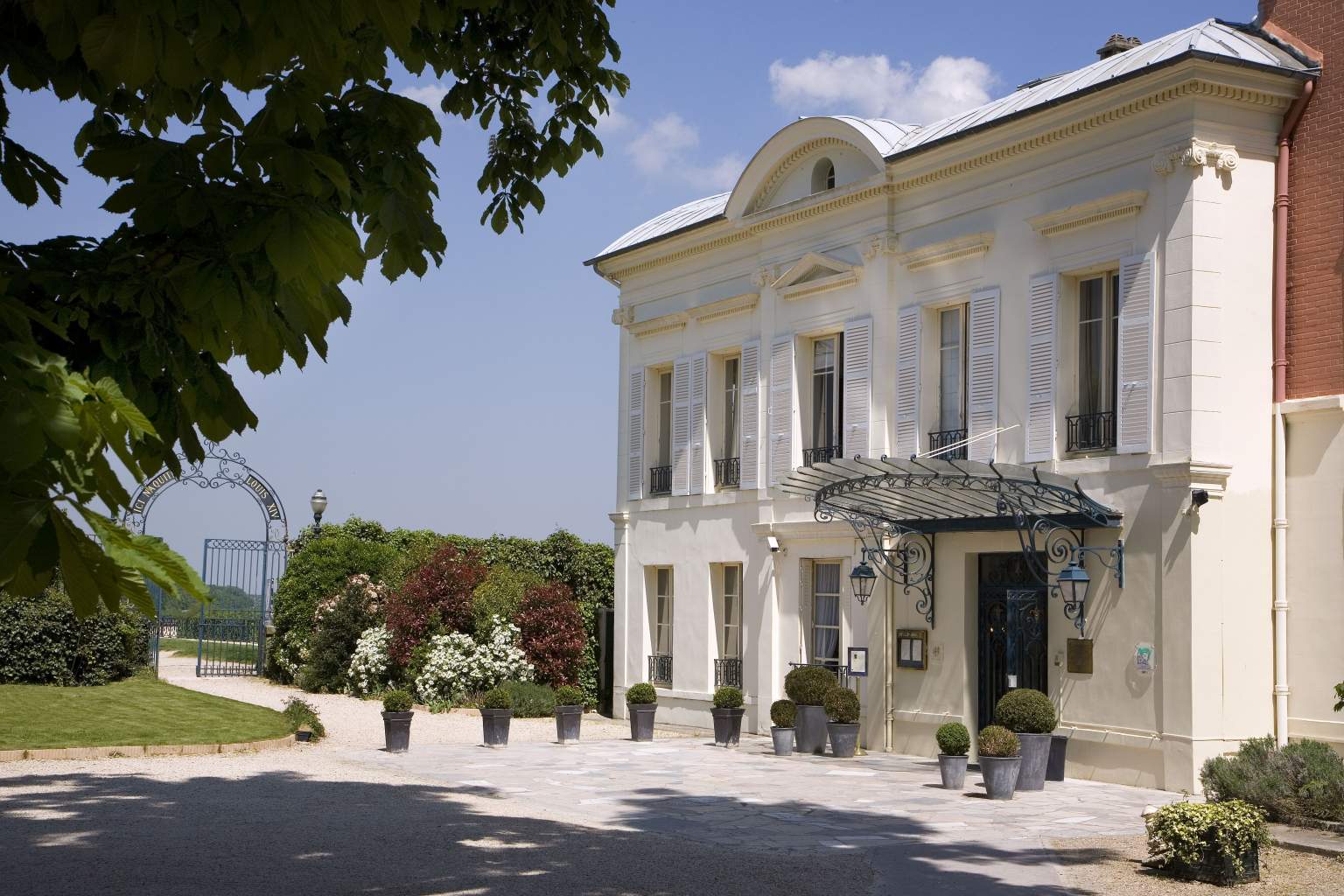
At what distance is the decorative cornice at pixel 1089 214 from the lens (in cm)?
1510

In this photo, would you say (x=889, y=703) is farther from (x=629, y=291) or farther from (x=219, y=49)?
(x=219, y=49)

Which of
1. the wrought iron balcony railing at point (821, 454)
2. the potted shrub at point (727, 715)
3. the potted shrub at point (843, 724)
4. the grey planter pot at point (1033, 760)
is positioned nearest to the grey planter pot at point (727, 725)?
the potted shrub at point (727, 715)

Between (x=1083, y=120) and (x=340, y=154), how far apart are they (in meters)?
12.5

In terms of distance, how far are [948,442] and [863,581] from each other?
229cm

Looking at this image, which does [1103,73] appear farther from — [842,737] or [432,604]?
[432,604]

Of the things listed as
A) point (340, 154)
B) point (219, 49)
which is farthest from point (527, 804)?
point (219, 49)

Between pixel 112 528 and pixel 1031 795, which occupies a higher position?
pixel 112 528

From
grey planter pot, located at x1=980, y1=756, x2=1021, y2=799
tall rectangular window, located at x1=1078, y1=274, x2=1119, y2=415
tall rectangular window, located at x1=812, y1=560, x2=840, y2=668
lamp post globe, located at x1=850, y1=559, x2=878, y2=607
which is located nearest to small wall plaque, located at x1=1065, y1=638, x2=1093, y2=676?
grey planter pot, located at x1=980, y1=756, x2=1021, y2=799

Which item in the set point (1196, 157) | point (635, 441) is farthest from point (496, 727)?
point (1196, 157)

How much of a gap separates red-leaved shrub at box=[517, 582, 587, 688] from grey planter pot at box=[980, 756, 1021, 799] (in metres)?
12.0

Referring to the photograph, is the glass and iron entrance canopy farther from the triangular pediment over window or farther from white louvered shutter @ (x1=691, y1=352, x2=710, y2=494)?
white louvered shutter @ (x1=691, y1=352, x2=710, y2=494)

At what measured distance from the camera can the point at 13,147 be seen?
4668 millimetres

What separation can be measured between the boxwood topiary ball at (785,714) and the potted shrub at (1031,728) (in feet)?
13.4

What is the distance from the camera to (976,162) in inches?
680
